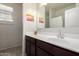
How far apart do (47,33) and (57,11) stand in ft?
2.66

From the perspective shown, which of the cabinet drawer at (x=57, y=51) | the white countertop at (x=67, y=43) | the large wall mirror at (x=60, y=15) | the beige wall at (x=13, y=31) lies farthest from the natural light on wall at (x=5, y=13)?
the cabinet drawer at (x=57, y=51)

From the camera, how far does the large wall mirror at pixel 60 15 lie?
2077 mm

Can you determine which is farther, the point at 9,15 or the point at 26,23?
the point at 26,23

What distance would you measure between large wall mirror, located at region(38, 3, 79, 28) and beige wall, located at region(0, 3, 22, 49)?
1.02m

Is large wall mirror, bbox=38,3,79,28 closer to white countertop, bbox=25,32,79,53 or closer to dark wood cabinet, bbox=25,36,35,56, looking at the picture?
white countertop, bbox=25,32,79,53

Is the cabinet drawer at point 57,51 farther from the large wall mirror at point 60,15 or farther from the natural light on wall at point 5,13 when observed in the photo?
the natural light on wall at point 5,13

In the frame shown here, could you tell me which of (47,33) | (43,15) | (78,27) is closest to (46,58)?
(78,27)

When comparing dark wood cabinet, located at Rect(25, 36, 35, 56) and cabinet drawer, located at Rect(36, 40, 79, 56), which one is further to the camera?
dark wood cabinet, located at Rect(25, 36, 35, 56)

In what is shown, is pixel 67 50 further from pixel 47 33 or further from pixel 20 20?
pixel 20 20

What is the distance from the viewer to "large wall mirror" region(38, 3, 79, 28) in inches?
81.8

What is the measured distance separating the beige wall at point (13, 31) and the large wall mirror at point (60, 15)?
1018 millimetres

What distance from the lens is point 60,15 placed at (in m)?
2.31

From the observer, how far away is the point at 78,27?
6.12 ft

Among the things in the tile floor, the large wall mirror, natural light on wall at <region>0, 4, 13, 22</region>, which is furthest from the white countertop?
natural light on wall at <region>0, 4, 13, 22</region>
